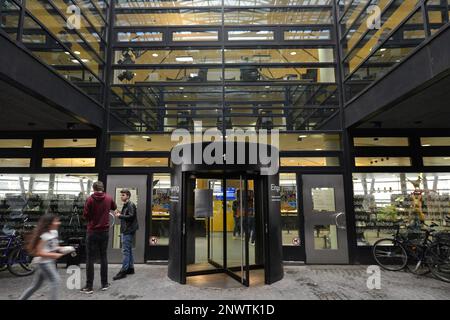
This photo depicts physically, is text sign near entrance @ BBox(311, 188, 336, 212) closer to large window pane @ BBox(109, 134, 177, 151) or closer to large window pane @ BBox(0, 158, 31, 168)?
large window pane @ BBox(109, 134, 177, 151)

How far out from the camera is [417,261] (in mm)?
6352

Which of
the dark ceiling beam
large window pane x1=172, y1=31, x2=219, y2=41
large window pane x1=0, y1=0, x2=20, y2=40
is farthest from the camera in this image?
large window pane x1=172, y1=31, x2=219, y2=41

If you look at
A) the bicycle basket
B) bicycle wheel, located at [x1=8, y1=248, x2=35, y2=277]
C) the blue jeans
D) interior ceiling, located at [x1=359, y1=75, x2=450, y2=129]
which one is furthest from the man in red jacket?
the bicycle basket

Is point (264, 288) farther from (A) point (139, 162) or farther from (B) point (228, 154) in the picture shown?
(A) point (139, 162)

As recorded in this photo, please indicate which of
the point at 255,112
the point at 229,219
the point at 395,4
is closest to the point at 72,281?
the point at 229,219

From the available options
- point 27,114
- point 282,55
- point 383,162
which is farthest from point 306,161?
point 27,114

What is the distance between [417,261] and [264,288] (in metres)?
3.56

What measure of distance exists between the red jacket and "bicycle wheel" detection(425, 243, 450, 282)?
6246 mm

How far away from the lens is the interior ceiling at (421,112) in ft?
16.5

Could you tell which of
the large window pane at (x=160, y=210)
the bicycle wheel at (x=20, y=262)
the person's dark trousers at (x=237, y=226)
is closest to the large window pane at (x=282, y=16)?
the large window pane at (x=160, y=210)

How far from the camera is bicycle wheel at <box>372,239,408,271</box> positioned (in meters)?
6.64

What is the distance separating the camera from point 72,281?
5480 millimetres

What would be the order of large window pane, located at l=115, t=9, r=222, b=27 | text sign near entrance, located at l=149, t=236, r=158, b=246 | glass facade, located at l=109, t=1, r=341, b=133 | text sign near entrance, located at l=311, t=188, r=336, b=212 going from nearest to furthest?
text sign near entrance, located at l=149, t=236, r=158, b=246 → text sign near entrance, located at l=311, t=188, r=336, b=212 → glass facade, located at l=109, t=1, r=341, b=133 → large window pane, located at l=115, t=9, r=222, b=27
